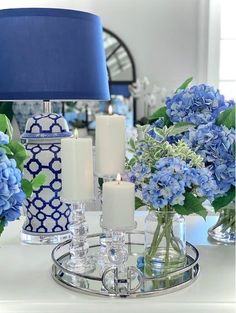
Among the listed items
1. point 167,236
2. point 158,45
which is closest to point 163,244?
point 167,236

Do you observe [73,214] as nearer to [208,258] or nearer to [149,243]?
[149,243]

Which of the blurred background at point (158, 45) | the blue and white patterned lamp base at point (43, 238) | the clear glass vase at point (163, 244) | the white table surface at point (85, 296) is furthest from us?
the blurred background at point (158, 45)

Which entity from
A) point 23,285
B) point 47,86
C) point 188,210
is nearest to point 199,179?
point 188,210

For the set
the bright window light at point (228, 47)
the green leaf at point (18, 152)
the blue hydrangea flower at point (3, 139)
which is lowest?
the green leaf at point (18, 152)

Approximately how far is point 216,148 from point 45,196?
1.25 feet

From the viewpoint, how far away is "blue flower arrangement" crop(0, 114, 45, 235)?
0.67m

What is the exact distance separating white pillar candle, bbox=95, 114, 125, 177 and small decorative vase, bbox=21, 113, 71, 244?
0.59 ft

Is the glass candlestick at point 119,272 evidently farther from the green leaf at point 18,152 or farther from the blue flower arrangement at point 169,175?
the green leaf at point 18,152

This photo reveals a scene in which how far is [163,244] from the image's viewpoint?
2.52ft

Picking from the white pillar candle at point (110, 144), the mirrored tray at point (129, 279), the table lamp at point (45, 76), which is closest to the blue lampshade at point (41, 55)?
the table lamp at point (45, 76)

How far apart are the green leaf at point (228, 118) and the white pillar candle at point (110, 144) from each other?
0.17 m

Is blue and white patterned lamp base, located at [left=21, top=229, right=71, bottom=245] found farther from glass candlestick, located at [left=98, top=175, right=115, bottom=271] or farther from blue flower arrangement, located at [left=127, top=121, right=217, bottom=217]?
blue flower arrangement, located at [left=127, top=121, right=217, bottom=217]

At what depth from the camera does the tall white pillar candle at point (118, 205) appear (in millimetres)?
687

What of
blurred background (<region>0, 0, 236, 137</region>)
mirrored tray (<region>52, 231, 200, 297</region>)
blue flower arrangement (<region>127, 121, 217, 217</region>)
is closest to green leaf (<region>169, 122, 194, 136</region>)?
blue flower arrangement (<region>127, 121, 217, 217</region>)
